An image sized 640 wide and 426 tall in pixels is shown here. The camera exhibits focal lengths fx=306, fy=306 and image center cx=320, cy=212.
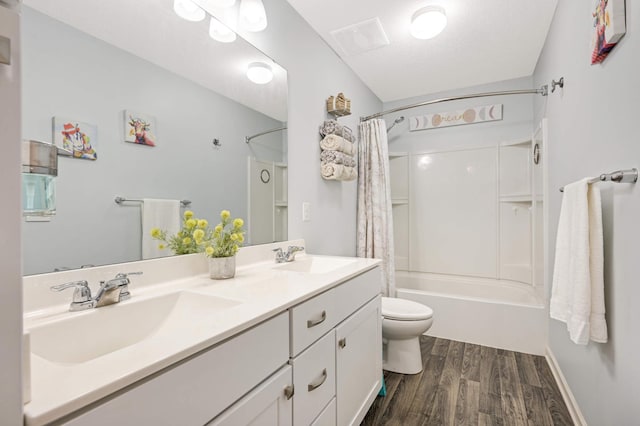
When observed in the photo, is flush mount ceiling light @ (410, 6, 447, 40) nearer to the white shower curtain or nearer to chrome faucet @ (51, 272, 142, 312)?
the white shower curtain

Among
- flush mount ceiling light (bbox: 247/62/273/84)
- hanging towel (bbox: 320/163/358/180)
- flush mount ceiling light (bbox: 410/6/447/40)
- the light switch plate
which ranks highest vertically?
flush mount ceiling light (bbox: 410/6/447/40)

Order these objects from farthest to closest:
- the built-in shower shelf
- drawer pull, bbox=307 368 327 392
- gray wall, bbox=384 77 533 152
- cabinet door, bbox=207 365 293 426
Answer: gray wall, bbox=384 77 533 152 < the built-in shower shelf < drawer pull, bbox=307 368 327 392 < cabinet door, bbox=207 365 293 426

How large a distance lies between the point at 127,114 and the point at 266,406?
40.9 inches

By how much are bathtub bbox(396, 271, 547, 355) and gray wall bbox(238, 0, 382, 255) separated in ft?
3.28

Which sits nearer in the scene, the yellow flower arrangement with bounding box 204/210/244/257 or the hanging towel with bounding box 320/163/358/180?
the yellow flower arrangement with bounding box 204/210/244/257

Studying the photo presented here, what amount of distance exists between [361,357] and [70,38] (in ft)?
5.48

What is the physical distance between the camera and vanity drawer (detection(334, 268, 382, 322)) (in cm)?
129

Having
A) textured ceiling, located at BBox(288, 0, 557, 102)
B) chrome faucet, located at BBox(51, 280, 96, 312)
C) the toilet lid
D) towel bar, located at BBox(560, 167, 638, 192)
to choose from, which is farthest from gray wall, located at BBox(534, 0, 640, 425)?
chrome faucet, located at BBox(51, 280, 96, 312)

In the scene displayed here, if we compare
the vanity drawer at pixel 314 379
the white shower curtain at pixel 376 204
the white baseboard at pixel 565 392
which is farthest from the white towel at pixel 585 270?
the white shower curtain at pixel 376 204

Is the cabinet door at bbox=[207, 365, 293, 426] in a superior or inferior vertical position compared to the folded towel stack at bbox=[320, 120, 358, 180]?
inferior

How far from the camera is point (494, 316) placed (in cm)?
249

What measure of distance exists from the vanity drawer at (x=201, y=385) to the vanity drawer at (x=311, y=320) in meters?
0.07

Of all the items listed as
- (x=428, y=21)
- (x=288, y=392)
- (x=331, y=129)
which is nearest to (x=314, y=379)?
(x=288, y=392)

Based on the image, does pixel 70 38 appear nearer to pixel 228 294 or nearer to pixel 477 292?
pixel 228 294
